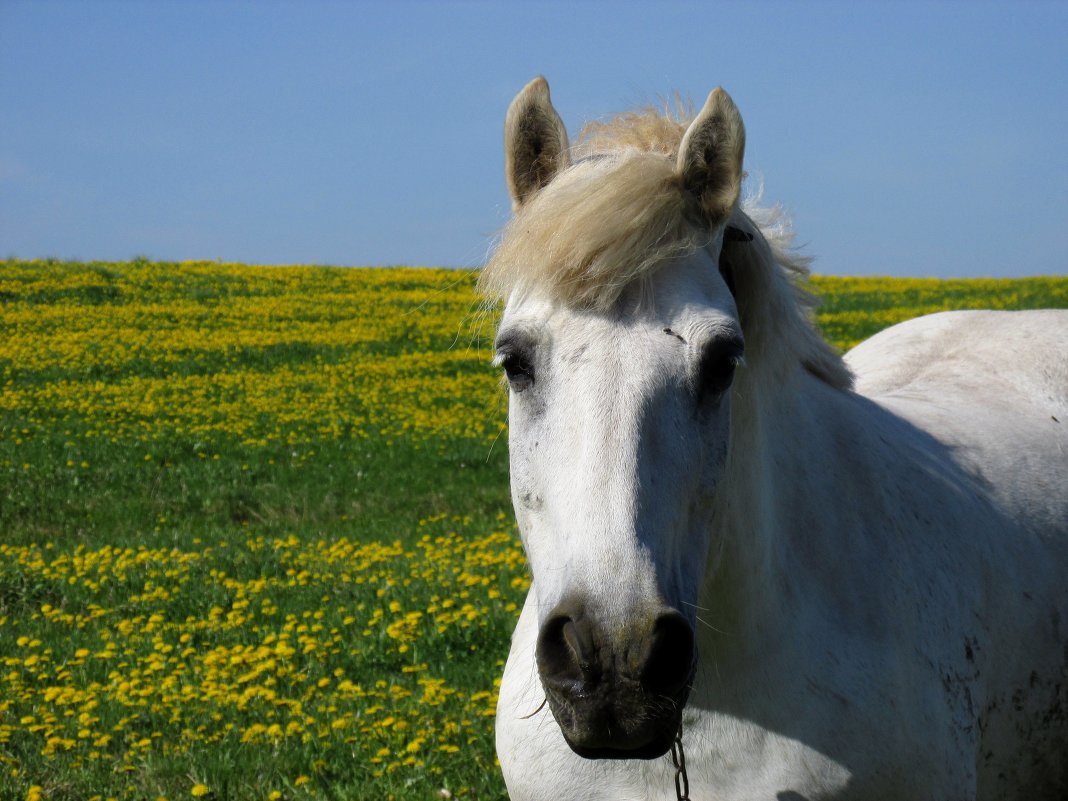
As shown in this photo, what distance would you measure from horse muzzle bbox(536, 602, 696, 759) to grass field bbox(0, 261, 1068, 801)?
38.0 inches

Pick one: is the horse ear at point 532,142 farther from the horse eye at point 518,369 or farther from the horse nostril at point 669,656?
the horse nostril at point 669,656

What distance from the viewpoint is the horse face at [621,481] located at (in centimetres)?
186

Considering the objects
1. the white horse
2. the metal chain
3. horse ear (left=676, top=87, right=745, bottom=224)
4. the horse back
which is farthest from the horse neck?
the horse back

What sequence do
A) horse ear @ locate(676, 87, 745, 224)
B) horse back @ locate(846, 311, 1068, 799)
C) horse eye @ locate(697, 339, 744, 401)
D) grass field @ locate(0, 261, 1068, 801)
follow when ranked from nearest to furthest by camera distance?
1. horse eye @ locate(697, 339, 744, 401)
2. horse ear @ locate(676, 87, 745, 224)
3. horse back @ locate(846, 311, 1068, 799)
4. grass field @ locate(0, 261, 1068, 801)

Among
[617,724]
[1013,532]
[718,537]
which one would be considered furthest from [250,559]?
[617,724]

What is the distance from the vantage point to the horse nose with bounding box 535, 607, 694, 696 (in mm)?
1839

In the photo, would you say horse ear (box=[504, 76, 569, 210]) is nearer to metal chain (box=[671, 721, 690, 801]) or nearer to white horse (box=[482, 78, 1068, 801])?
white horse (box=[482, 78, 1068, 801])

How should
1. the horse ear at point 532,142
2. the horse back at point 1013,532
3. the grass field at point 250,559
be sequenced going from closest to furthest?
1. the horse ear at point 532,142
2. the horse back at point 1013,532
3. the grass field at point 250,559

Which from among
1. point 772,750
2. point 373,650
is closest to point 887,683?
point 772,750

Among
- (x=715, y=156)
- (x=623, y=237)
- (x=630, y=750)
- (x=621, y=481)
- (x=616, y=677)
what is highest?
(x=715, y=156)

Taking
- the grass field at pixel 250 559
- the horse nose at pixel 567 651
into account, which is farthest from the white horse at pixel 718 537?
the grass field at pixel 250 559

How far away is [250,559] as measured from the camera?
24.5 ft

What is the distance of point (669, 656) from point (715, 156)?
1086mm

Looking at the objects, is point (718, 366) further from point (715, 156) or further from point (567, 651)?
point (567, 651)
